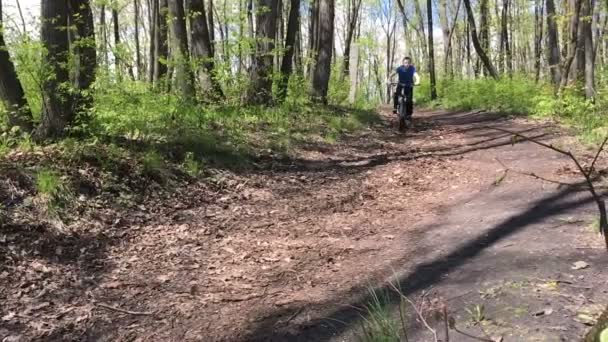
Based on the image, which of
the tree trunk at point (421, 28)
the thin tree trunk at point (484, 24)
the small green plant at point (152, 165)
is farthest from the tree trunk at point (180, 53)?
the tree trunk at point (421, 28)

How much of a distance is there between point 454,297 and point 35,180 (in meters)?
4.17

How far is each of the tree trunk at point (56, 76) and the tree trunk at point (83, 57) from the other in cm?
14

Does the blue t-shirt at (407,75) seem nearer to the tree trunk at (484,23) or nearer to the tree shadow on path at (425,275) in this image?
the tree shadow on path at (425,275)

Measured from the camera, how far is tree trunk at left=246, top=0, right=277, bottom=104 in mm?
10953

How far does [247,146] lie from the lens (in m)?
8.38

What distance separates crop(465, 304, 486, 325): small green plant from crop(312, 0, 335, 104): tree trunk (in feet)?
36.2

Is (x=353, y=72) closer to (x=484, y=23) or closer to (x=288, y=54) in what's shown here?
(x=288, y=54)

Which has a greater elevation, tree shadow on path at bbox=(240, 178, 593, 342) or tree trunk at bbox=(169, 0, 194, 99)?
tree trunk at bbox=(169, 0, 194, 99)

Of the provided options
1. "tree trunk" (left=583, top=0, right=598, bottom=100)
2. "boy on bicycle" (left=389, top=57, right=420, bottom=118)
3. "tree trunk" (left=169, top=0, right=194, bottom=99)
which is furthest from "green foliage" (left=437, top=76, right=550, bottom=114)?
"tree trunk" (left=169, top=0, right=194, bottom=99)

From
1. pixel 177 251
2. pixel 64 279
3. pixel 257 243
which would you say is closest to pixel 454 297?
pixel 257 243

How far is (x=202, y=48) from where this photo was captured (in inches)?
447

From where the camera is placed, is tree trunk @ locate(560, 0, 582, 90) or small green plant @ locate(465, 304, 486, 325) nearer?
small green plant @ locate(465, 304, 486, 325)

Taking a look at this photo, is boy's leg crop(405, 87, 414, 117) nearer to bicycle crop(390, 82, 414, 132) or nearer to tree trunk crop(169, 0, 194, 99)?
bicycle crop(390, 82, 414, 132)

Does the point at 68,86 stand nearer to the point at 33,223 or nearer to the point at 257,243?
the point at 33,223
